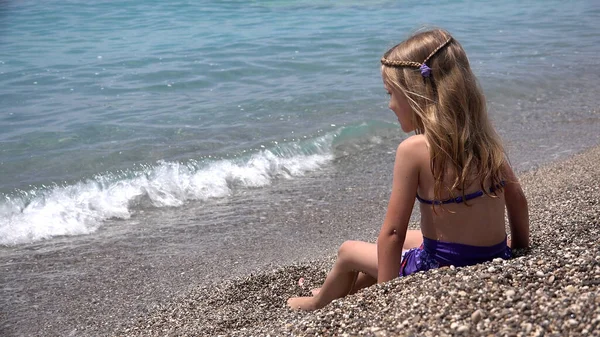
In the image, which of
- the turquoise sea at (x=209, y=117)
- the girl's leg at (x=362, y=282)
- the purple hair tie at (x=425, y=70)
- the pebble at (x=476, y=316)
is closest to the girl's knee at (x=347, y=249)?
the girl's leg at (x=362, y=282)

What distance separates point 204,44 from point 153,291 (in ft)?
34.8

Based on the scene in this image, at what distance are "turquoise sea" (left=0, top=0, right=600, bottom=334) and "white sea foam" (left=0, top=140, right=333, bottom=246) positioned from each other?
2 cm

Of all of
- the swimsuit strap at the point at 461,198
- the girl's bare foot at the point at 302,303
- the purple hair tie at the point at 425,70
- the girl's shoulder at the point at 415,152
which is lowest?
the girl's bare foot at the point at 302,303

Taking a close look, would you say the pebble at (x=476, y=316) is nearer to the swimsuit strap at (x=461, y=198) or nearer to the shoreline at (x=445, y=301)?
the shoreline at (x=445, y=301)

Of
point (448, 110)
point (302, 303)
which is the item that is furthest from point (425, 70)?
point (302, 303)

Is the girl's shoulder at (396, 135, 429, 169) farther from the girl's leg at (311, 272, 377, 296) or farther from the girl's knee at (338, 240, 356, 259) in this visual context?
the girl's leg at (311, 272, 377, 296)

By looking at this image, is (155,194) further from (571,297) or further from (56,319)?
(571,297)

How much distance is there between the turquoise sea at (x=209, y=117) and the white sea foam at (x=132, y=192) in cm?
2

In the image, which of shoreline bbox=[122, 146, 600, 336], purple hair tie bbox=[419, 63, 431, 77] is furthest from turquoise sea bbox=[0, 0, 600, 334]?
purple hair tie bbox=[419, 63, 431, 77]

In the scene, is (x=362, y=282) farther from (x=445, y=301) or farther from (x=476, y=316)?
(x=476, y=316)

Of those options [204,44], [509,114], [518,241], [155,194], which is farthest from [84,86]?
[518,241]

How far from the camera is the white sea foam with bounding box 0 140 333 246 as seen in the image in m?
6.59

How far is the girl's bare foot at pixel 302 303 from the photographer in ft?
13.1

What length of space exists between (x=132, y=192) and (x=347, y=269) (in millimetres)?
4111
